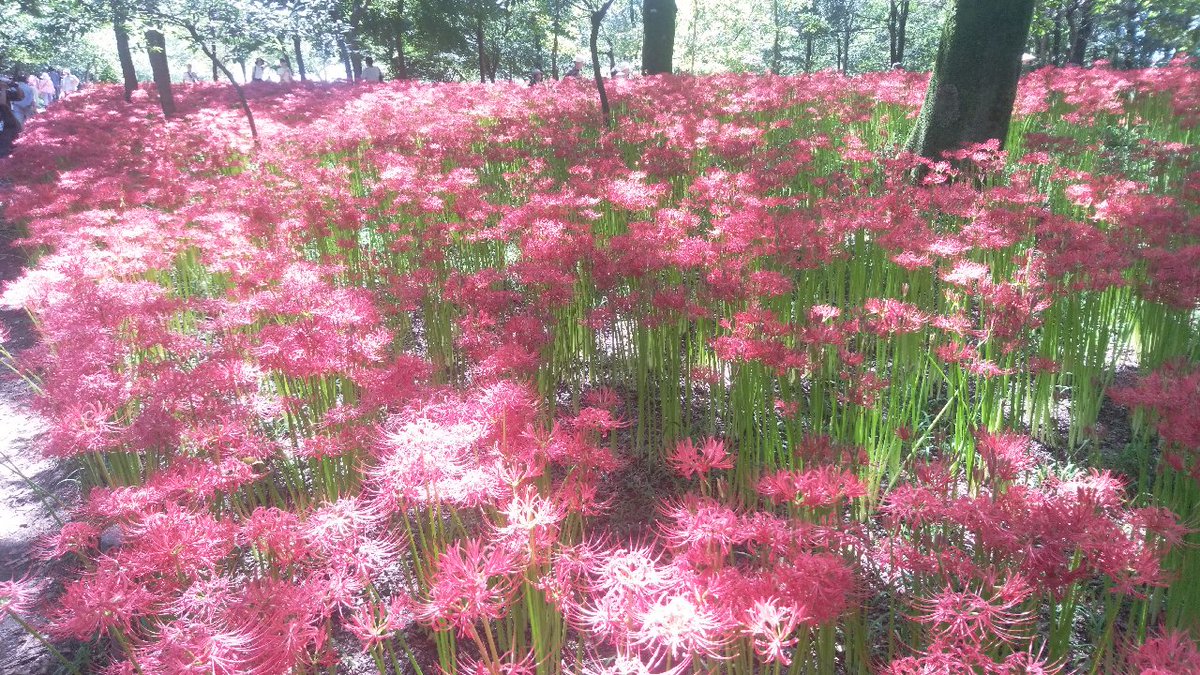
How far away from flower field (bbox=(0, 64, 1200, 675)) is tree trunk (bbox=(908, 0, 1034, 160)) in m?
0.40

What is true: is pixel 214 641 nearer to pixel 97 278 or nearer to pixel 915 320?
pixel 915 320

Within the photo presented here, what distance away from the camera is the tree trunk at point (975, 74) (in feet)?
18.2

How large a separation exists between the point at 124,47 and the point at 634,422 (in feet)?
48.1

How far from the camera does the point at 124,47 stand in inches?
499

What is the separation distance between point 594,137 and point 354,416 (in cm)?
672

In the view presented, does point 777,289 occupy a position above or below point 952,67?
below

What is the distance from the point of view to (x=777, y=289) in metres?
2.99

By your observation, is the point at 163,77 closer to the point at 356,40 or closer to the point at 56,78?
the point at 356,40

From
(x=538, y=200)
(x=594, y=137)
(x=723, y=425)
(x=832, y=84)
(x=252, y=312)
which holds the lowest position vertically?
(x=723, y=425)

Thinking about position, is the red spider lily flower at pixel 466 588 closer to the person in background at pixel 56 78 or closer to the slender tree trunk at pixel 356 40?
A: the slender tree trunk at pixel 356 40

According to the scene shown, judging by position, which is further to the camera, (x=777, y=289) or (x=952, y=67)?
(x=952, y=67)

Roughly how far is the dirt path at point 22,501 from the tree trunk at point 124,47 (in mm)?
5987

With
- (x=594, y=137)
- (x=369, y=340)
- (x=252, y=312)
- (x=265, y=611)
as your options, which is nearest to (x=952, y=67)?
(x=594, y=137)

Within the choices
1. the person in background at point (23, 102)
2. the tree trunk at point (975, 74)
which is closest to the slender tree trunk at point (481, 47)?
the person in background at point (23, 102)
